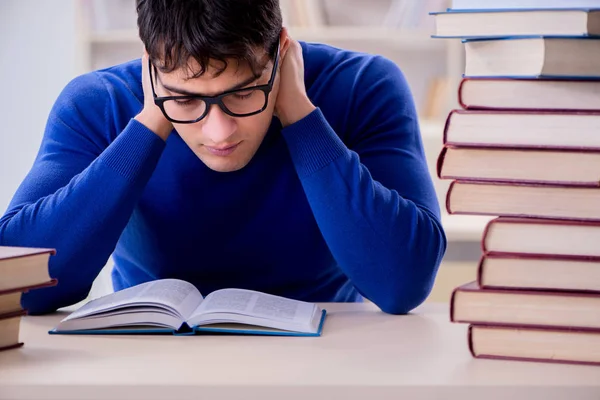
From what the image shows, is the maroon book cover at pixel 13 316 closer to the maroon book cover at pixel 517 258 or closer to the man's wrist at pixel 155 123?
the man's wrist at pixel 155 123

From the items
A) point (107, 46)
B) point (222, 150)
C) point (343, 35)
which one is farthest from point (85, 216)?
point (107, 46)

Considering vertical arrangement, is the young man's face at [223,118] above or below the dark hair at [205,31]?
below

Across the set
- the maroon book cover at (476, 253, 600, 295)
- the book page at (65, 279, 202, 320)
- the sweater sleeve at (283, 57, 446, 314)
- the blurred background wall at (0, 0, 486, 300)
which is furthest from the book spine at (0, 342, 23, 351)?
the blurred background wall at (0, 0, 486, 300)

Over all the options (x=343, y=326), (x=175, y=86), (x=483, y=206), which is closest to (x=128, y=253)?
(x=175, y=86)

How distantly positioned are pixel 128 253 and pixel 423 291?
0.60m

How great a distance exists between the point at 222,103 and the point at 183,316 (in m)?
0.33

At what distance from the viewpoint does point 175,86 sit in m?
1.30

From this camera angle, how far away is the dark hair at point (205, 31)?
125 centimetres

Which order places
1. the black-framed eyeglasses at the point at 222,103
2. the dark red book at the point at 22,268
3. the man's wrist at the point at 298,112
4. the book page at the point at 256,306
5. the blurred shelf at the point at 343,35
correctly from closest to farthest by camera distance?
the dark red book at the point at 22,268 → the book page at the point at 256,306 → the black-framed eyeglasses at the point at 222,103 → the man's wrist at the point at 298,112 → the blurred shelf at the point at 343,35

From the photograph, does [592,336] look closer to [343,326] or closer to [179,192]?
[343,326]

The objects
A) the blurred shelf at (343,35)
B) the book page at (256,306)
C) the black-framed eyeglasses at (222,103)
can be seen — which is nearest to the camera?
the book page at (256,306)

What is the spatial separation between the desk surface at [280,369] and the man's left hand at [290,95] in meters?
0.37

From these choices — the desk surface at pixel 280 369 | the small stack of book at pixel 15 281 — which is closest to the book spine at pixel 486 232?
the desk surface at pixel 280 369

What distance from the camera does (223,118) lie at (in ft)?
4.30
